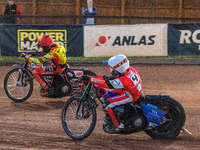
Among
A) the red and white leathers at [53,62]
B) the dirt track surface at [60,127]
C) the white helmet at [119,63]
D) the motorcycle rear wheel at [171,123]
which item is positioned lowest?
the dirt track surface at [60,127]

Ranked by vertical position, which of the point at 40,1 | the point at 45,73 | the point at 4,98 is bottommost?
the point at 4,98

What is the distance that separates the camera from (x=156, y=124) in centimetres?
699

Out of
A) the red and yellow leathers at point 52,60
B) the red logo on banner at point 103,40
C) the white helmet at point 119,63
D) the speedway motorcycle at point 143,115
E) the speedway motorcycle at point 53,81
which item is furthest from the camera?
the red logo on banner at point 103,40

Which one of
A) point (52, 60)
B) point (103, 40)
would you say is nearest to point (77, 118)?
point (52, 60)

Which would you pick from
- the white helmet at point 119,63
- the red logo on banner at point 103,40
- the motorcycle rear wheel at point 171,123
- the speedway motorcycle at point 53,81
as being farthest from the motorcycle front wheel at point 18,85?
the red logo on banner at point 103,40

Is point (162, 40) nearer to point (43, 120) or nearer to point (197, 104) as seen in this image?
point (197, 104)

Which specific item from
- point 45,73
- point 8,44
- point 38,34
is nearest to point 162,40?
point 38,34

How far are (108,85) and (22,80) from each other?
13.0ft

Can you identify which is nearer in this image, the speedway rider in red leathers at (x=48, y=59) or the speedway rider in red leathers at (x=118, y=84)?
the speedway rider in red leathers at (x=118, y=84)

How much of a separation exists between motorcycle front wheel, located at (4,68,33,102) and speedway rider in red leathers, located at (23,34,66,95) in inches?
9.6

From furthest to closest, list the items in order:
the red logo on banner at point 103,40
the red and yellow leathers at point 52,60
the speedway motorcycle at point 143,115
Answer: the red logo on banner at point 103,40 < the red and yellow leathers at point 52,60 < the speedway motorcycle at point 143,115

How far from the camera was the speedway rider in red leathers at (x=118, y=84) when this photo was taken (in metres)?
6.77

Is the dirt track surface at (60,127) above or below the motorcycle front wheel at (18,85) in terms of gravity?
below

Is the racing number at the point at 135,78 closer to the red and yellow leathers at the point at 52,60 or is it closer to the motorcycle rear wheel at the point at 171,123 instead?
the motorcycle rear wheel at the point at 171,123
